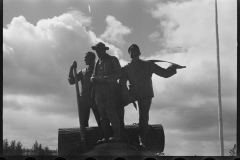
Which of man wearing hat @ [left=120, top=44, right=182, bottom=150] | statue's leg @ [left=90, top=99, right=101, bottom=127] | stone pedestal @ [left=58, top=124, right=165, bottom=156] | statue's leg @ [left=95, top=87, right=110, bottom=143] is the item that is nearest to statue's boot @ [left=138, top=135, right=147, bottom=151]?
man wearing hat @ [left=120, top=44, right=182, bottom=150]

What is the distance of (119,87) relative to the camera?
34.8ft

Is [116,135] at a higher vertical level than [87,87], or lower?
lower

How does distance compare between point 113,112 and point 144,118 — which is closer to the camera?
point 113,112

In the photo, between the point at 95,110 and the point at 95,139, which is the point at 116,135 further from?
the point at 95,110

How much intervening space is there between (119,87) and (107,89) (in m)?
0.38

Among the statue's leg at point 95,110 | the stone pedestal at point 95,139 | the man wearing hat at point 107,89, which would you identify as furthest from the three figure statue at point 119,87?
the stone pedestal at point 95,139

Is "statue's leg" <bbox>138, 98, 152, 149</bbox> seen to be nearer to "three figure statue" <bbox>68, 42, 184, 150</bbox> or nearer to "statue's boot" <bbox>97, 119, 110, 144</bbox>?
"three figure statue" <bbox>68, 42, 184, 150</bbox>

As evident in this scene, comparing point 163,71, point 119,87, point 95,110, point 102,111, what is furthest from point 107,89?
point 163,71

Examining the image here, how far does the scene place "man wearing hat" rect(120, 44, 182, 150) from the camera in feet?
34.7

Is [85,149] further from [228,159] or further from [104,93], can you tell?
[228,159]

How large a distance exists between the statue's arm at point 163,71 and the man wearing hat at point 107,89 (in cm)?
96

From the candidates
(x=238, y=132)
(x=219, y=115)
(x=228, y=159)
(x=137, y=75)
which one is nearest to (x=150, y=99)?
(x=137, y=75)

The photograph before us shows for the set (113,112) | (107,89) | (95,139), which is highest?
(107,89)

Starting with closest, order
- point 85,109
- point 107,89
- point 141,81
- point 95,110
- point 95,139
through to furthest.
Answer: point 107,89 → point 141,81 → point 95,139 → point 95,110 → point 85,109
